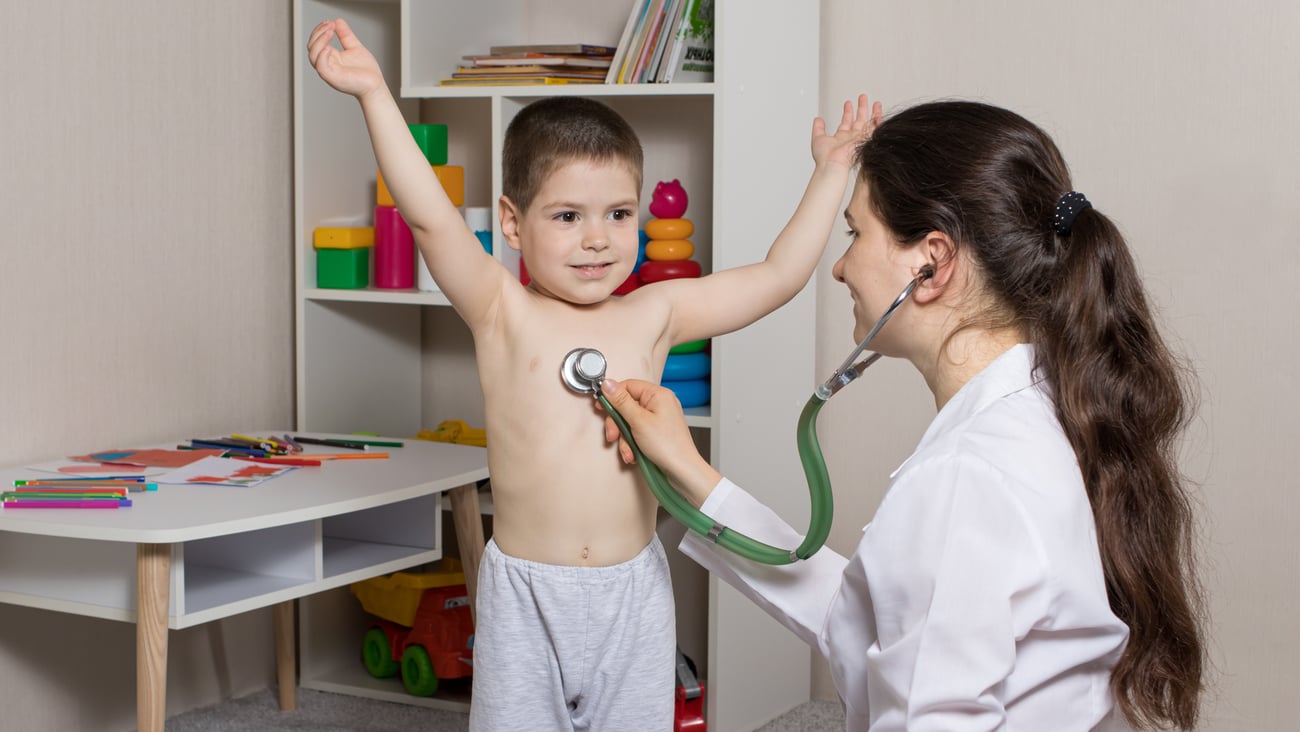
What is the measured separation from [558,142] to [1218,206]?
148cm

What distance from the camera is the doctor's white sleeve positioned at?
1.40 meters

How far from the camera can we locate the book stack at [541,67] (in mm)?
2484

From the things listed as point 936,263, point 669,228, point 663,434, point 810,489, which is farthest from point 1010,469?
point 669,228

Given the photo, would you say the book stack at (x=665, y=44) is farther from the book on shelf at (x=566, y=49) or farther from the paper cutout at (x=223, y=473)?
the paper cutout at (x=223, y=473)

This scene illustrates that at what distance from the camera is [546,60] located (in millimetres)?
2486

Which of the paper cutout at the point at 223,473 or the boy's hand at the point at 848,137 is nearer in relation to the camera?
the boy's hand at the point at 848,137

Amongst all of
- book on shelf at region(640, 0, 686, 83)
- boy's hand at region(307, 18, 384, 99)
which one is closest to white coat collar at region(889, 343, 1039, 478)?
boy's hand at region(307, 18, 384, 99)

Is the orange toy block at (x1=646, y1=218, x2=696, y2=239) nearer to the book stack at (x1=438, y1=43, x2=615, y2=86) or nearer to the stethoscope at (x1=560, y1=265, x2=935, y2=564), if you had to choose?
the book stack at (x1=438, y1=43, x2=615, y2=86)

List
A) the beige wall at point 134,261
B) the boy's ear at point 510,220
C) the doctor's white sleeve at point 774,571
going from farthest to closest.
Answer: the beige wall at point 134,261 < the boy's ear at point 510,220 < the doctor's white sleeve at point 774,571

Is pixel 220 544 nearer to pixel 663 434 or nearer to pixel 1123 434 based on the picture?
pixel 663 434

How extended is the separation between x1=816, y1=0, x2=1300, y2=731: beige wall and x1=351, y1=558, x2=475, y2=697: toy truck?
1.52 meters

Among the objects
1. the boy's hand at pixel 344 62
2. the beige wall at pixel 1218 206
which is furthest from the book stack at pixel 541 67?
the boy's hand at pixel 344 62

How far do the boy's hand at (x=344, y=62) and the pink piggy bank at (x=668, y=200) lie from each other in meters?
1.15

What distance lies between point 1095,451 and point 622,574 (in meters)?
0.64
